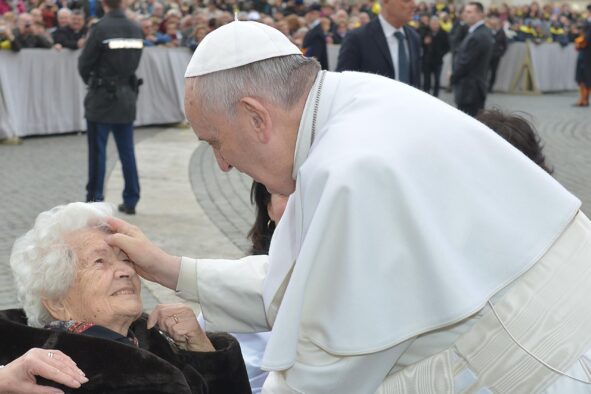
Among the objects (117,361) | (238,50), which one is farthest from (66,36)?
(238,50)

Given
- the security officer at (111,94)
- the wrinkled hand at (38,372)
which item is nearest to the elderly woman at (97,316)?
the wrinkled hand at (38,372)

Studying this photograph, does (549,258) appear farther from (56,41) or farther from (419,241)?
(56,41)

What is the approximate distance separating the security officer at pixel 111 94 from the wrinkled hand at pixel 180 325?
5.07 m

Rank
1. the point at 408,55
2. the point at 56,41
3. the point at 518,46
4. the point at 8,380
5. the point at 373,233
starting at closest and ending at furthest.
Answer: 1. the point at 373,233
2. the point at 8,380
3. the point at 408,55
4. the point at 56,41
5. the point at 518,46

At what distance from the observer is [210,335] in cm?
326

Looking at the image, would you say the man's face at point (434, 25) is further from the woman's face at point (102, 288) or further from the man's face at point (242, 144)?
the man's face at point (242, 144)

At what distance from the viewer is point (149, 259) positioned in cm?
287

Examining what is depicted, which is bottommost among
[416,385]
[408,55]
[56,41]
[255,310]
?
[56,41]

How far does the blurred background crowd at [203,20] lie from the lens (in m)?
13.3

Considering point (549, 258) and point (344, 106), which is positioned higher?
point (344, 106)

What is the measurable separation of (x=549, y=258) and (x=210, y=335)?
1.49m

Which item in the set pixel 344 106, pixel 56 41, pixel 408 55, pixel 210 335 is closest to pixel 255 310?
pixel 210 335

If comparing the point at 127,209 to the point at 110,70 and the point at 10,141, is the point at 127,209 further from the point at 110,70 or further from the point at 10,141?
the point at 10,141

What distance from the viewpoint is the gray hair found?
2061 millimetres
